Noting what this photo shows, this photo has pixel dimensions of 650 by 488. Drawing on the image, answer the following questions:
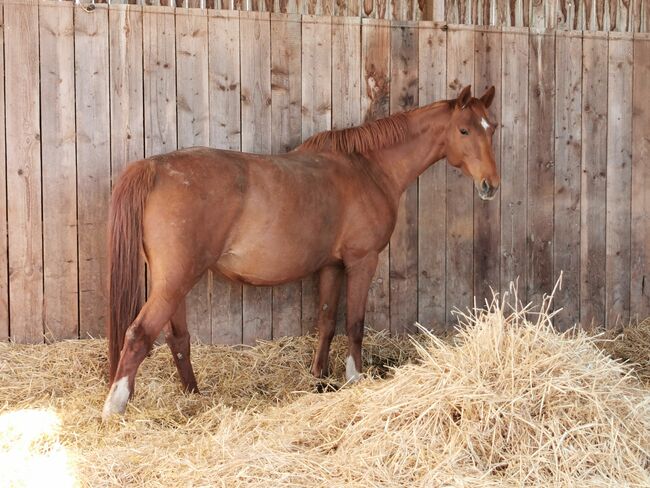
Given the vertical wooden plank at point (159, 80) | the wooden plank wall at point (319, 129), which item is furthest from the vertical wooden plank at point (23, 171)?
the vertical wooden plank at point (159, 80)

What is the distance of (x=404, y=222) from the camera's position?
205 inches

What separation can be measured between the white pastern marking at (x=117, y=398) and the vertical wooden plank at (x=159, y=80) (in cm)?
168

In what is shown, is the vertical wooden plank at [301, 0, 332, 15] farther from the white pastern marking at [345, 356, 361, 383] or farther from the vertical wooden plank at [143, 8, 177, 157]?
the white pastern marking at [345, 356, 361, 383]

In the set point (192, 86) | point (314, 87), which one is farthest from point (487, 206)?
point (192, 86)

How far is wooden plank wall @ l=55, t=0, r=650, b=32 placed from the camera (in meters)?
4.93

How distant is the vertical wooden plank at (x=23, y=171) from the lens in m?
4.39

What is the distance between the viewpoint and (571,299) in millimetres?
5617

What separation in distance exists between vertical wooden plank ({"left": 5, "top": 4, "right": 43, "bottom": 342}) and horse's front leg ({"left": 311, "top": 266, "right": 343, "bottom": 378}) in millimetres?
1710

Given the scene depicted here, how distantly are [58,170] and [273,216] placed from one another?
1428 millimetres

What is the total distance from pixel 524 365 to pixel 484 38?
→ 3.17 metres

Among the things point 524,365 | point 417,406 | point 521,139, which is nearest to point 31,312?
point 417,406

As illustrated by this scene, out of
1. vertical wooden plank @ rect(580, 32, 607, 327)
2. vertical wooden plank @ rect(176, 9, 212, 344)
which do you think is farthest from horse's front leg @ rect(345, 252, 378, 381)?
vertical wooden plank @ rect(580, 32, 607, 327)

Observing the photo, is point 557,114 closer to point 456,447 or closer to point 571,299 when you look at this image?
point 571,299

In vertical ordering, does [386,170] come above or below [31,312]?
above
